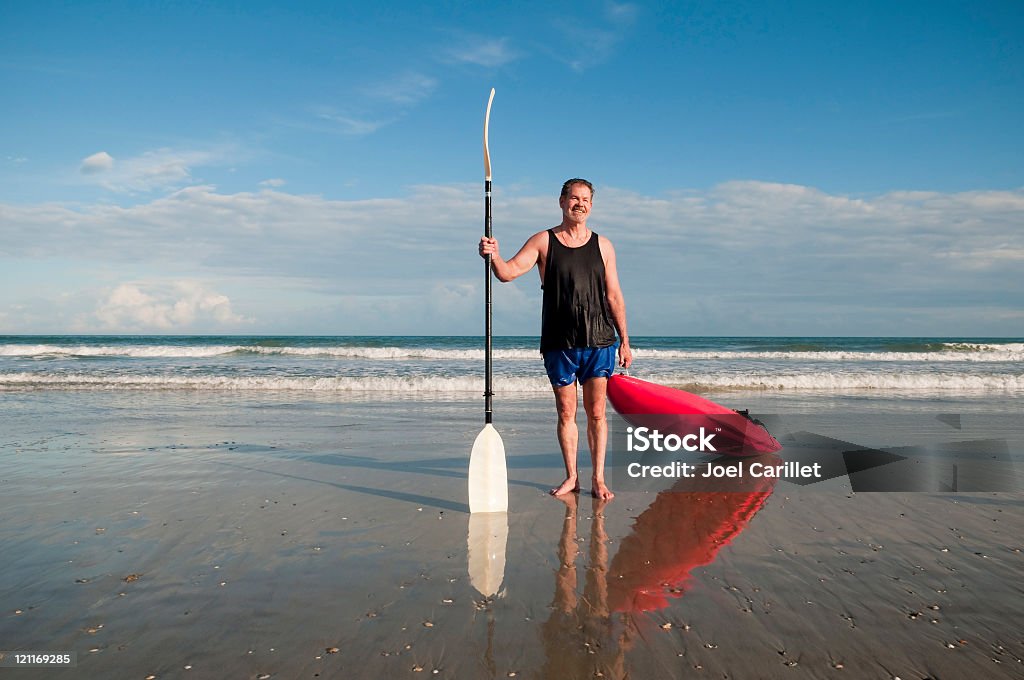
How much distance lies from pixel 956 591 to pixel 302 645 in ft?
7.90

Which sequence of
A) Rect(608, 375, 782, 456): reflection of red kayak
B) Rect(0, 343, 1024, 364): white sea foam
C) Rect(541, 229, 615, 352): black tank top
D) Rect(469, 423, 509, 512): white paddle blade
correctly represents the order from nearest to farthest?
Rect(469, 423, 509, 512): white paddle blade → Rect(541, 229, 615, 352): black tank top → Rect(608, 375, 782, 456): reflection of red kayak → Rect(0, 343, 1024, 364): white sea foam

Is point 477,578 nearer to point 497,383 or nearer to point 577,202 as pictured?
point 577,202

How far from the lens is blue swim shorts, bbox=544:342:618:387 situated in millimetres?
4062

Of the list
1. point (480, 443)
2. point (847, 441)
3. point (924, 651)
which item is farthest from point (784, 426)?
point (924, 651)

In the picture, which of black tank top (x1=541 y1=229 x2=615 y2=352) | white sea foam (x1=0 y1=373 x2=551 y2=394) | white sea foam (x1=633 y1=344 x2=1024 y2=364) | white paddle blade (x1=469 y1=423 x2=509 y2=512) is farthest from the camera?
white sea foam (x1=633 y1=344 x2=1024 y2=364)

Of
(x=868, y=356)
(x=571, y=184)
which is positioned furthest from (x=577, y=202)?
(x=868, y=356)

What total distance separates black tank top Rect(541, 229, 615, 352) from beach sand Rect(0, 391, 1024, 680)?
3.28 ft

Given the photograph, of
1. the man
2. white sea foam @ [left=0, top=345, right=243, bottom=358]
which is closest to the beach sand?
the man

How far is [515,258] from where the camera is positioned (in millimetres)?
3961

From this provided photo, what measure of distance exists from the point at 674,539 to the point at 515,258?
5.91 feet

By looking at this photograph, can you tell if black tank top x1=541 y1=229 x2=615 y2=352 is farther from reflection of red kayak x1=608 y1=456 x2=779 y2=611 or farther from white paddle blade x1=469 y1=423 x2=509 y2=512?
reflection of red kayak x1=608 y1=456 x2=779 y2=611

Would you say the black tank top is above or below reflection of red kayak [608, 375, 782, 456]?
above

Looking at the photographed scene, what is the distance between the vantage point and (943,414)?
8.15 meters

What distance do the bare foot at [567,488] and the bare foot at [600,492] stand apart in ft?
0.39
